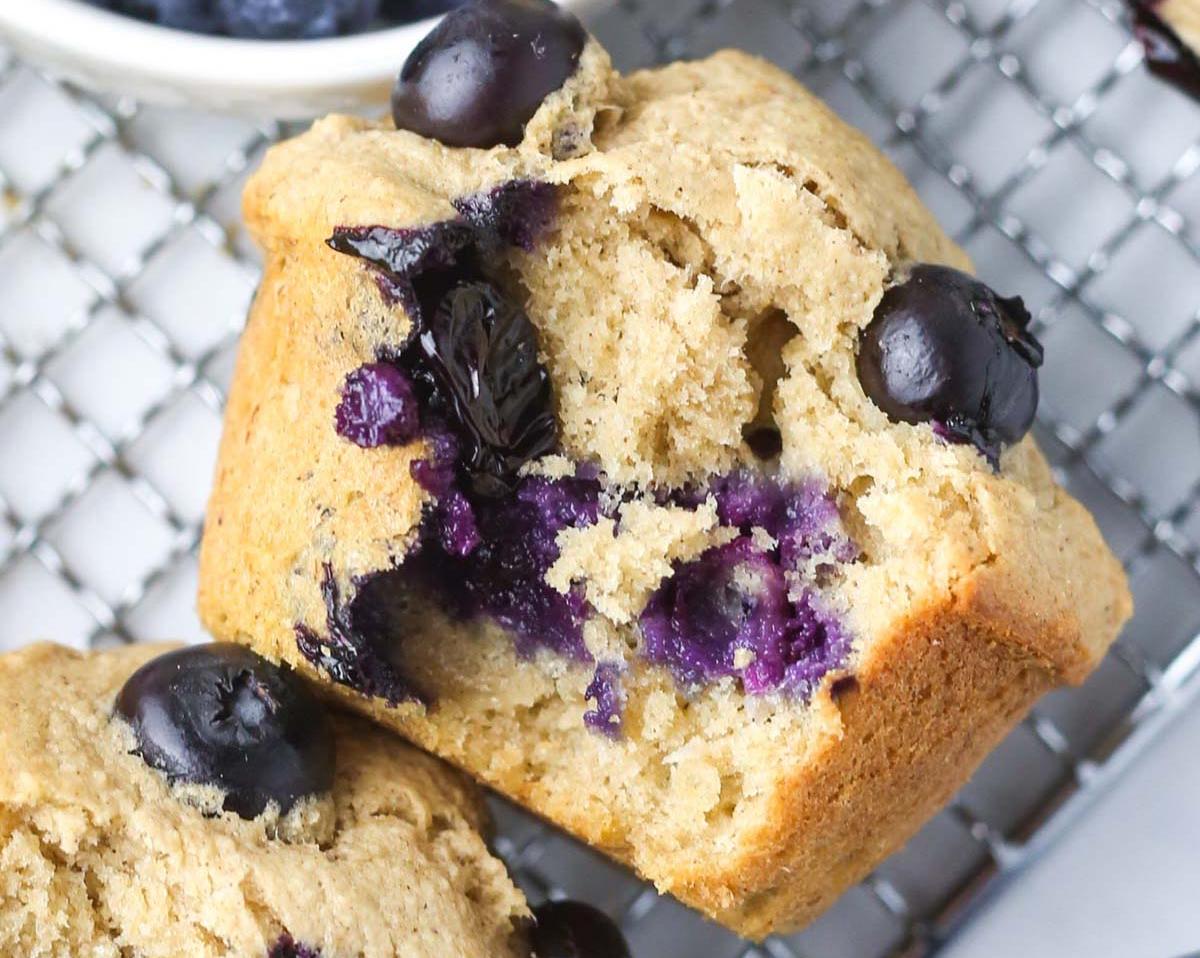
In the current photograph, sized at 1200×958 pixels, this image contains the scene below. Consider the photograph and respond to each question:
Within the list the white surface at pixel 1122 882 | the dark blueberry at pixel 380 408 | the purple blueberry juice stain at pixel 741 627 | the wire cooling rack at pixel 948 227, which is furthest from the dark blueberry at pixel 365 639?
the white surface at pixel 1122 882

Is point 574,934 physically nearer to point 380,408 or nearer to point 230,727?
point 230,727

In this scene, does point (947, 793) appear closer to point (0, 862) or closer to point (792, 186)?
point (792, 186)

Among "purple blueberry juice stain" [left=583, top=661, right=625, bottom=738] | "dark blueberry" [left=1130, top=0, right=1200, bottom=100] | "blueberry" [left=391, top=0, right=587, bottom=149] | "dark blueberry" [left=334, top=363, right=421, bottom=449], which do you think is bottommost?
"purple blueberry juice stain" [left=583, top=661, right=625, bottom=738]

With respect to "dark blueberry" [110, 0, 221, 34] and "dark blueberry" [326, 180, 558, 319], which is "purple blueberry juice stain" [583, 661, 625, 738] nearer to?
"dark blueberry" [326, 180, 558, 319]

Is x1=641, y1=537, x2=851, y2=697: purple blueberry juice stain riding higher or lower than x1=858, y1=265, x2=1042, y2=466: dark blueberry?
lower

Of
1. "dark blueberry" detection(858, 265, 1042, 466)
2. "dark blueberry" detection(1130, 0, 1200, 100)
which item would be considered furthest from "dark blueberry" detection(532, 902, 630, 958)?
"dark blueberry" detection(1130, 0, 1200, 100)

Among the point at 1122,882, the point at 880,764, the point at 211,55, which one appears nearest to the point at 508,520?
the point at 880,764

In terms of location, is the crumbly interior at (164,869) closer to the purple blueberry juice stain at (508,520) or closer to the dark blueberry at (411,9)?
the purple blueberry juice stain at (508,520)
